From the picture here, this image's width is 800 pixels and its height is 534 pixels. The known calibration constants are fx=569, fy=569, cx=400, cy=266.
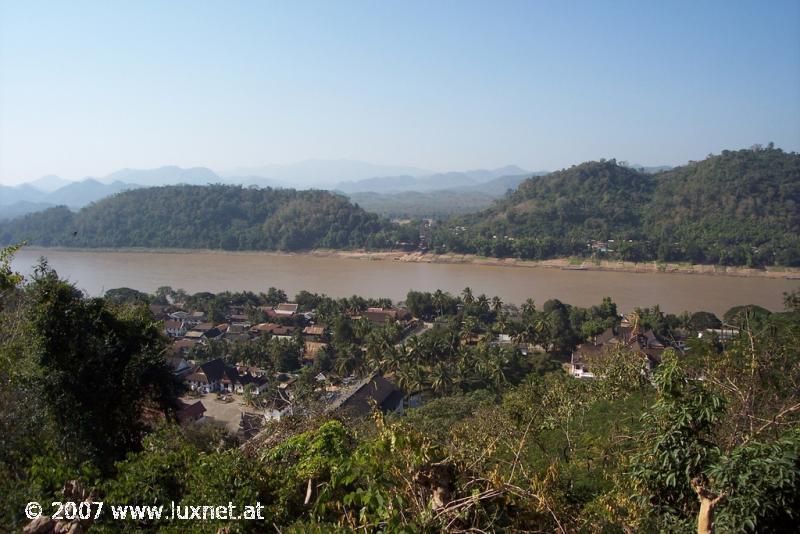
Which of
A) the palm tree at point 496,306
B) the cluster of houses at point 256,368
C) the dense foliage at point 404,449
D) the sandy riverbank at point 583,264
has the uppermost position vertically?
the dense foliage at point 404,449

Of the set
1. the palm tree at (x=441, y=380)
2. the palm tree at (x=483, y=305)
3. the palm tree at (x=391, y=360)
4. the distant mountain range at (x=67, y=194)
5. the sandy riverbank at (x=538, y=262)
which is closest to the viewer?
the palm tree at (x=441, y=380)

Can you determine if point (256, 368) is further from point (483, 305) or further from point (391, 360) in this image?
point (483, 305)

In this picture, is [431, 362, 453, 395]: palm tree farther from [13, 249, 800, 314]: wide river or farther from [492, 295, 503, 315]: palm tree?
[13, 249, 800, 314]: wide river

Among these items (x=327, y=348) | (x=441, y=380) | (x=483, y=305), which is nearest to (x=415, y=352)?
(x=441, y=380)

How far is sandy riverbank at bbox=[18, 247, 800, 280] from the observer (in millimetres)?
24672

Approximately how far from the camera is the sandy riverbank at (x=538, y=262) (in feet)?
80.9

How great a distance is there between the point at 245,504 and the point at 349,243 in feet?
114

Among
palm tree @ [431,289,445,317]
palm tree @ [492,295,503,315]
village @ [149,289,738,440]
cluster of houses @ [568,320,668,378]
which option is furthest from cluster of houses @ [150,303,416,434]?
cluster of houses @ [568,320,668,378]

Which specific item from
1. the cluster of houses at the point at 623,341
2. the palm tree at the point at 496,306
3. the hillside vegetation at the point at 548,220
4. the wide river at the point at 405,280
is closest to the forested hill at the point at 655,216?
the hillside vegetation at the point at 548,220

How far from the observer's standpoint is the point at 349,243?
120ft

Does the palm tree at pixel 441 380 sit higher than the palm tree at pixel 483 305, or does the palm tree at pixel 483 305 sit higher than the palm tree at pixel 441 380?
the palm tree at pixel 483 305

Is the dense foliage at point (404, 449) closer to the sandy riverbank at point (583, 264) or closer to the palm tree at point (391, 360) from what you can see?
the palm tree at point (391, 360)

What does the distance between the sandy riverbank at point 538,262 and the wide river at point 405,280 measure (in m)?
0.71

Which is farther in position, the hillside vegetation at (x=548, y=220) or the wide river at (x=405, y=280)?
the hillside vegetation at (x=548, y=220)
